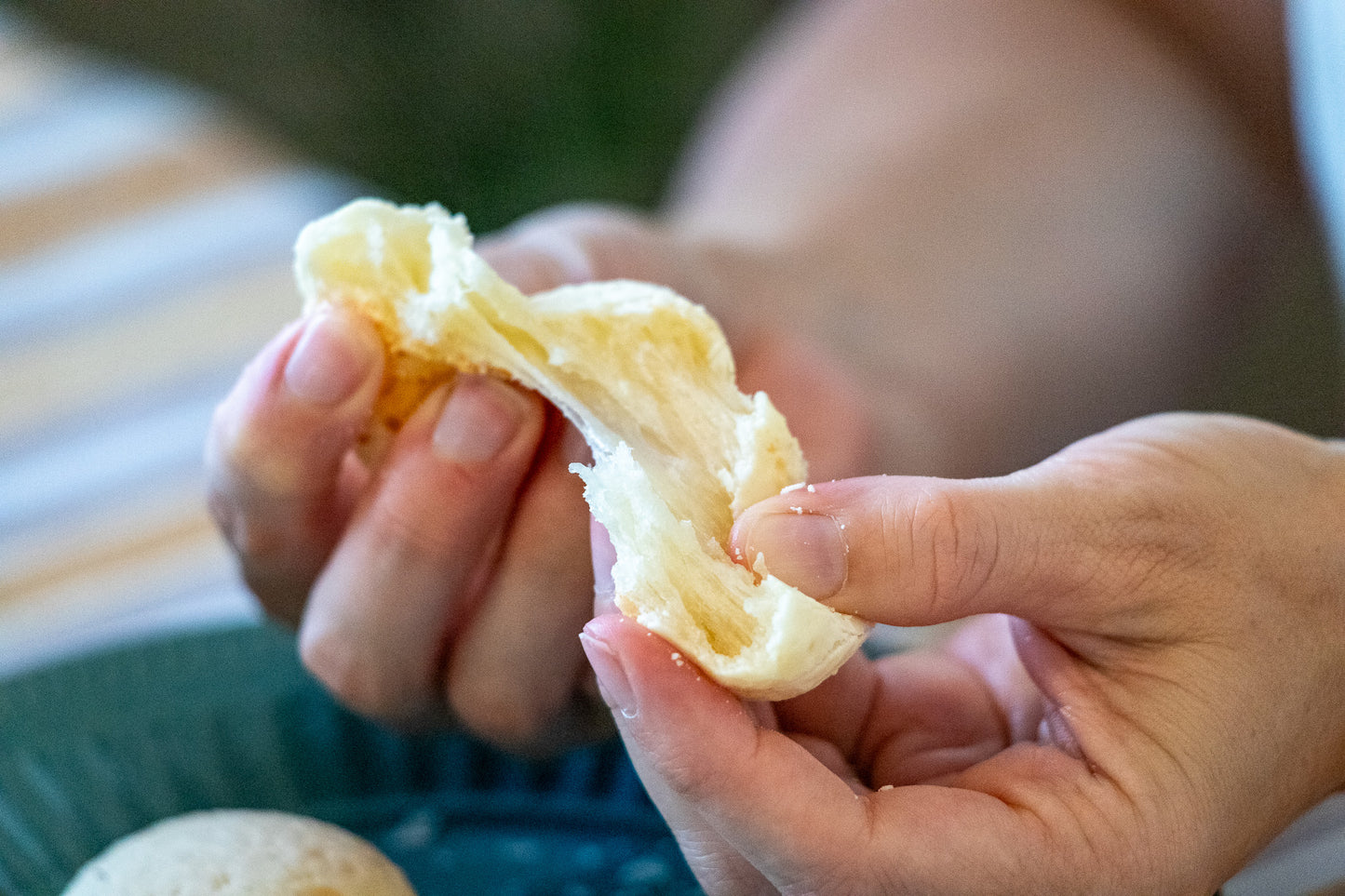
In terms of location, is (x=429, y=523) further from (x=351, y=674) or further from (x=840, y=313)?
(x=840, y=313)

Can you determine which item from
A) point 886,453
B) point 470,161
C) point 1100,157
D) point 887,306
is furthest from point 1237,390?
point 470,161

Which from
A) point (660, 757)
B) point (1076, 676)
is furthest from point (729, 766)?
point (1076, 676)

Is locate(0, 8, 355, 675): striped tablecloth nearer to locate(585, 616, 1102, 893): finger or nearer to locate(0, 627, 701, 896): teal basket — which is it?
locate(0, 627, 701, 896): teal basket

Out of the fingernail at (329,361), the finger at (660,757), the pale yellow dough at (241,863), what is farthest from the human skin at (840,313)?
the finger at (660,757)

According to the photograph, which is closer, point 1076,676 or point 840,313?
point 1076,676

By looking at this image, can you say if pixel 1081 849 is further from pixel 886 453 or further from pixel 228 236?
pixel 228 236

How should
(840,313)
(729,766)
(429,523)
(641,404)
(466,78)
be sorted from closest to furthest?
(729,766) → (641,404) → (429,523) → (840,313) → (466,78)
